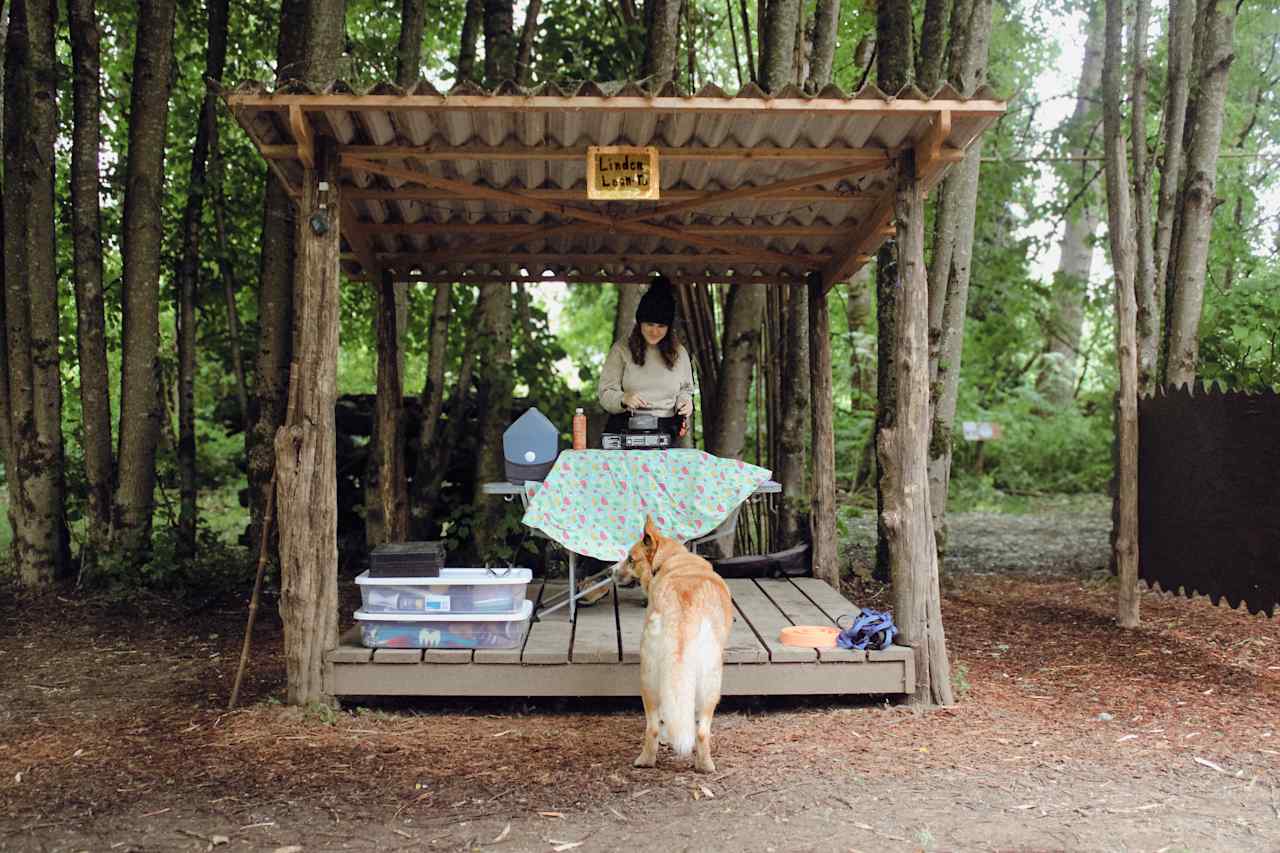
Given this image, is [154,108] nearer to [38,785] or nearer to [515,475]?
[515,475]

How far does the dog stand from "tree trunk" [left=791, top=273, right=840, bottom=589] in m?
3.33

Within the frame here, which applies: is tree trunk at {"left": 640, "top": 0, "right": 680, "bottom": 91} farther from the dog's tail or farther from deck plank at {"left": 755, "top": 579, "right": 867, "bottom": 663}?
the dog's tail

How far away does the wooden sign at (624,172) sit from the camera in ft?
18.2

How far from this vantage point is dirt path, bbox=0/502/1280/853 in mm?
3863

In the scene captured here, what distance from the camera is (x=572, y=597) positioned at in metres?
6.23

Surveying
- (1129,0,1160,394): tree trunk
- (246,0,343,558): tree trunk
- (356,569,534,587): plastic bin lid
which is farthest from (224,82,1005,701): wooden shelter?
(1129,0,1160,394): tree trunk

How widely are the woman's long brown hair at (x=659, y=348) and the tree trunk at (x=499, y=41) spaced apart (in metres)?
3.25

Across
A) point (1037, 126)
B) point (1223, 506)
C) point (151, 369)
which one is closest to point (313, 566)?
point (151, 369)

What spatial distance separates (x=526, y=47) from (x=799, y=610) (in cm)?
604

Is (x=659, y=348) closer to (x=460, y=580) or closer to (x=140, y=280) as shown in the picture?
(x=460, y=580)

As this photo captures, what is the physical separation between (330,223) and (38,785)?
280cm

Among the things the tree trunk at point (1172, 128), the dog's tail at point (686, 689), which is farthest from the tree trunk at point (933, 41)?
the dog's tail at point (686, 689)

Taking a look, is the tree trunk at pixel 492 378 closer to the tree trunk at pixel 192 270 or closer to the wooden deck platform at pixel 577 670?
the tree trunk at pixel 192 270

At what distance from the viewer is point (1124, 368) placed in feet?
24.1
